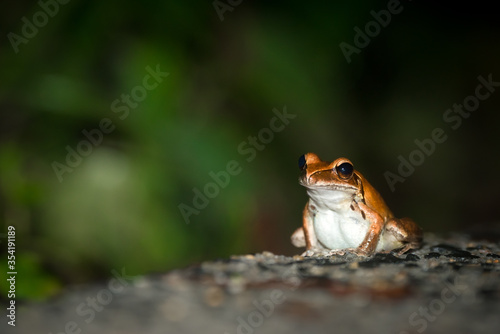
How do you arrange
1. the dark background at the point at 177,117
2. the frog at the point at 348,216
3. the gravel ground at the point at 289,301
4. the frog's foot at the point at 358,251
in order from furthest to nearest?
the dark background at the point at 177,117 < the frog at the point at 348,216 < the frog's foot at the point at 358,251 < the gravel ground at the point at 289,301

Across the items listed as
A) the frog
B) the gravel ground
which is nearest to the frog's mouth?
the frog

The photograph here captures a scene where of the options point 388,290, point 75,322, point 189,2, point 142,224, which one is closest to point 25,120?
point 142,224

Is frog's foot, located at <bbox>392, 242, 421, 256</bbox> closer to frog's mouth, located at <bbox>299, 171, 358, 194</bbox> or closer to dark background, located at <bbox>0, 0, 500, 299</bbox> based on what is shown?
frog's mouth, located at <bbox>299, 171, 358, 194</bbox>

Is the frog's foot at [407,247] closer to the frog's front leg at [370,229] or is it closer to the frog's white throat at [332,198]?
the frog's front leg at [370,229]

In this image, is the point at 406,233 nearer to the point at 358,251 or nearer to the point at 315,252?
the point at 358,251

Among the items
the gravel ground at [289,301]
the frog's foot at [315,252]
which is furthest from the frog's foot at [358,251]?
the gravel ground at [289,301]

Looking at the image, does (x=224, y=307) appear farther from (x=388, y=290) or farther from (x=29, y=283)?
(x=29, y=283)
